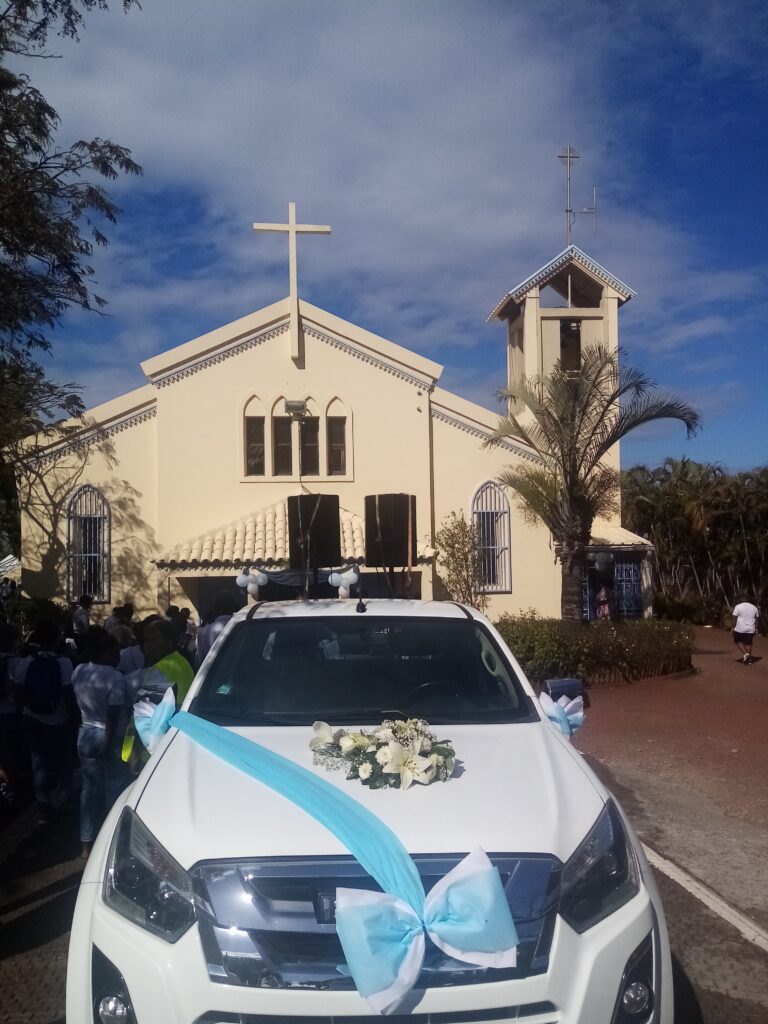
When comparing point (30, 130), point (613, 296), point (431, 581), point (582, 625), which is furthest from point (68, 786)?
point (613, 296)

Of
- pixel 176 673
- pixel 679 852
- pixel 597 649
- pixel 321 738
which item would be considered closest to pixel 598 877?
pixel 321 738

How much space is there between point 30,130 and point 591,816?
1136 cm

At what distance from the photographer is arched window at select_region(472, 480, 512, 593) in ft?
70.3

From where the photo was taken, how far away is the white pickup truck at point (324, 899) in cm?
268

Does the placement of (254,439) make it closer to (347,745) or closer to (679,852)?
(679,852)

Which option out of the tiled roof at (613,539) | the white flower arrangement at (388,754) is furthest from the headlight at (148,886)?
the tiled roof at (613,539)

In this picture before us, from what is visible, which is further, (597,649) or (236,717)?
(597,649)

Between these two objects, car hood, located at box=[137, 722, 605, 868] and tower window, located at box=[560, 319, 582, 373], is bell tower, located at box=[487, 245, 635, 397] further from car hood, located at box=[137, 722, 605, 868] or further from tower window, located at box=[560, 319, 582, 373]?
car hood, located at box=[137, 722, 605, 868]

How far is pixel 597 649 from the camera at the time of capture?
15750 mm

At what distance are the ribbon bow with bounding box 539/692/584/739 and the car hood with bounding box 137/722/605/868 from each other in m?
0.59

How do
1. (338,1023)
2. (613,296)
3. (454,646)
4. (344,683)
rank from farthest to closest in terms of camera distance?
(613,296), (454,646), (344,683), (338,1023)

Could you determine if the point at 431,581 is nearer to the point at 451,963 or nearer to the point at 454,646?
the point at 454,646

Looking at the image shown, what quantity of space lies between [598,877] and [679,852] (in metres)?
4.14

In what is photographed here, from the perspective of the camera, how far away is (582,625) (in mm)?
16844
